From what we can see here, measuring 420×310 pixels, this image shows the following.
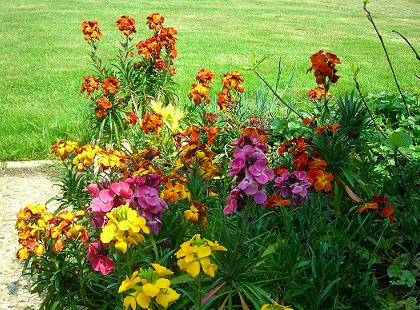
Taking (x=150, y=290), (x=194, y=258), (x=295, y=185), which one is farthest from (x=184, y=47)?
(x=150, y=290)

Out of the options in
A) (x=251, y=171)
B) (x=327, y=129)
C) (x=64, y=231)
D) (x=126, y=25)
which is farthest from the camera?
(x=126, y=25)

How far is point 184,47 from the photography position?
10.5 metres

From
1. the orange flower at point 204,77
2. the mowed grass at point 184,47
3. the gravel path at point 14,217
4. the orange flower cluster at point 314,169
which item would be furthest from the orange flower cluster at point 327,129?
the mowed grass at point 184,47

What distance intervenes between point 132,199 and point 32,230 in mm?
644

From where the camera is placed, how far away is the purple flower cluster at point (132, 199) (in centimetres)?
198

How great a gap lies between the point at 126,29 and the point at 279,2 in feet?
57.6

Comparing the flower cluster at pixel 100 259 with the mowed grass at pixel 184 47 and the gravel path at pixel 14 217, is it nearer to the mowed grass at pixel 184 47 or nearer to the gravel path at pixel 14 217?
the gravel path at pixel 14 217

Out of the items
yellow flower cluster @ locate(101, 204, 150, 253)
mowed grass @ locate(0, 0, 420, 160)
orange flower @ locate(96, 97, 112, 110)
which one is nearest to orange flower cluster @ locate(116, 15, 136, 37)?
orange flower @ locate(96, 97, 112, 110)

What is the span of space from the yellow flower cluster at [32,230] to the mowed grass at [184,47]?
2720 millimetres

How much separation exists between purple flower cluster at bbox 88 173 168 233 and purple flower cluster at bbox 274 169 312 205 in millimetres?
510

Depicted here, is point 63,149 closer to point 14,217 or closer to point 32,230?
point 32,230

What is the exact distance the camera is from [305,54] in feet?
34.1

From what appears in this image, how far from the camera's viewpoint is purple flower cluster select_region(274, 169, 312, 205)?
2.14 metres

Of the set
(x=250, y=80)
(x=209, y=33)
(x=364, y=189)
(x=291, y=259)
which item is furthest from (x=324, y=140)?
(x=209, y=33)
